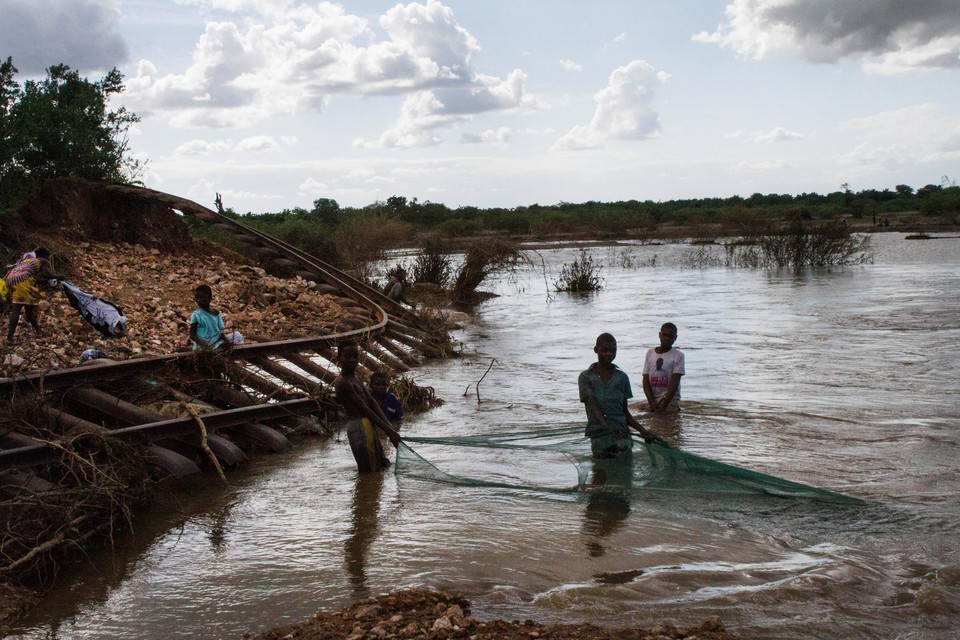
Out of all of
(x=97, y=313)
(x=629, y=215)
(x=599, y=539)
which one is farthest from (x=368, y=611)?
(x=629, y=215)

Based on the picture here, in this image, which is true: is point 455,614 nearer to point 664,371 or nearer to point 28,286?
point 664,371

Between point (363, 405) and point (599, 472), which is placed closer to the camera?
point (599, 472)

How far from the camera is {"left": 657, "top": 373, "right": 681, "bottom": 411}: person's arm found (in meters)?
8.10

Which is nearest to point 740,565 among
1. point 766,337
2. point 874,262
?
point 766,337

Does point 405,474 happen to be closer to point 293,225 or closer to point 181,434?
point 181,434

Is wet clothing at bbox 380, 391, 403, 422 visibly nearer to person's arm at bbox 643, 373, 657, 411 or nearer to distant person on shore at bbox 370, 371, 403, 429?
distant person on shore at bbox 370, 371, 403, 429

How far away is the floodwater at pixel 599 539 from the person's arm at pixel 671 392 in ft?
1.68

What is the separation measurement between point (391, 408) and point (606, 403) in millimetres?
1975

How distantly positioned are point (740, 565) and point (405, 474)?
2793 millimetres

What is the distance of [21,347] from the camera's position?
30.5ft

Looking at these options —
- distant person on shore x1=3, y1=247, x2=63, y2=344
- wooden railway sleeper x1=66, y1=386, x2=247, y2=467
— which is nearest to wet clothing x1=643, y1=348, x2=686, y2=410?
wooden railway sleeper x1=66, y1=386, x2=247, y2=467

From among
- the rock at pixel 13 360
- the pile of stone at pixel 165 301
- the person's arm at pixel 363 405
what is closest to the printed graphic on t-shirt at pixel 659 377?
the person's arm at pixel 363 405

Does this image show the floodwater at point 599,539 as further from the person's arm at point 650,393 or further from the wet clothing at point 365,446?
the person's arm at point 650,393

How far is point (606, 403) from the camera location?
6.26 meters
